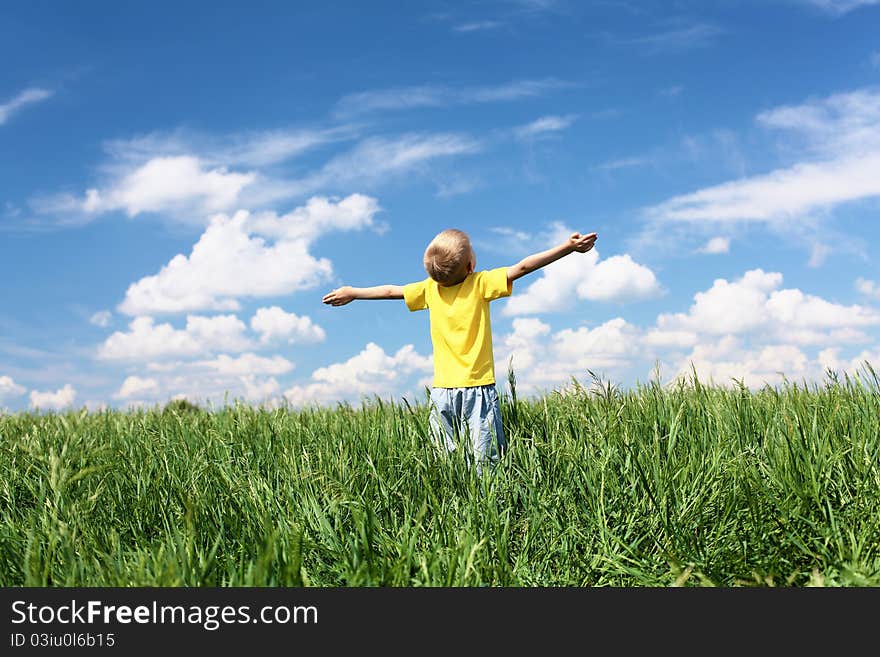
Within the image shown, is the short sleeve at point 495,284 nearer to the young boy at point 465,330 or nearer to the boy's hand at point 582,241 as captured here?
the young boy at point 465,330

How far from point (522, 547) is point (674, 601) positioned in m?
0.81

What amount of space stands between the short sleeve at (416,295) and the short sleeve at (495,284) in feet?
1.63

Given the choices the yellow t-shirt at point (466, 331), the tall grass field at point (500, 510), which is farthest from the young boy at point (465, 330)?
the tall grass field at point (500, 510)

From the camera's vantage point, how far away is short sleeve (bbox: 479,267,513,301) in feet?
15.9

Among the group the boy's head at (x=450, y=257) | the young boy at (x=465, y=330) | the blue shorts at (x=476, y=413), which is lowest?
the blue shorts at (x=476, y=413)

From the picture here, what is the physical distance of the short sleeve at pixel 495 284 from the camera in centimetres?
484

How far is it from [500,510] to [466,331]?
1710mm

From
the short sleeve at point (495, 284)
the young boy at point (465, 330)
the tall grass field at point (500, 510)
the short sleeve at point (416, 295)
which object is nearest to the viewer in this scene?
the tall grass field at point (500, 510)

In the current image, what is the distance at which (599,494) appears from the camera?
3.24 meters

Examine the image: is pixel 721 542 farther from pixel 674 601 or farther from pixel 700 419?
pixel 700 419

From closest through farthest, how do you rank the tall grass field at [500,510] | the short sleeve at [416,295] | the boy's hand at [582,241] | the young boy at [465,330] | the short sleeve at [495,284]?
the tall grass field at [500,510], the boy's hand at [582,241], the young boy at [465,330], the short sleeve at [495,284], the short sleeve at [416,295]

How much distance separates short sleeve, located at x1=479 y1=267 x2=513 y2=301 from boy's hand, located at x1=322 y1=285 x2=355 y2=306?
1040mm

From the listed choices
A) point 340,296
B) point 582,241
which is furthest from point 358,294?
point 582,241

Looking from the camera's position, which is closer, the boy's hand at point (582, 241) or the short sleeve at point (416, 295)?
the boy's hand at point (582, 241)
